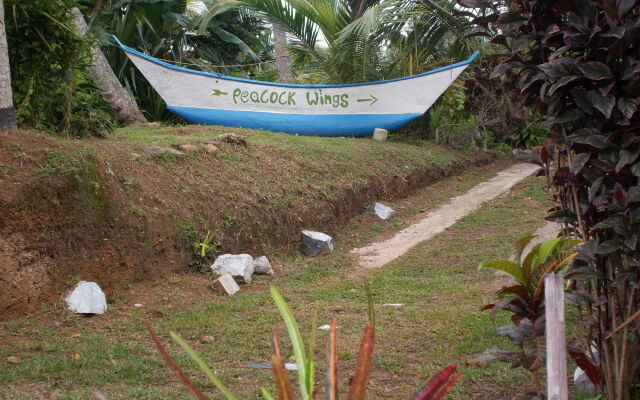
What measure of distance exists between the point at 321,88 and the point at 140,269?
6631 mm

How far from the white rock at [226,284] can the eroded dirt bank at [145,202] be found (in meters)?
0.44

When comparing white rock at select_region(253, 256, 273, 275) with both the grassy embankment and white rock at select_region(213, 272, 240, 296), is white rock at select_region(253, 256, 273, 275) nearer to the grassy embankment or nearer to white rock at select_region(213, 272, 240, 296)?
the grassy embankment

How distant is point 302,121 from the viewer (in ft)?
37.7

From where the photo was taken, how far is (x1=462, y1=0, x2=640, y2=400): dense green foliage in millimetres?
2514

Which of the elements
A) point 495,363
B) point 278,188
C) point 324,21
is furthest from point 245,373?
point 324,21

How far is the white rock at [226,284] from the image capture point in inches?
221

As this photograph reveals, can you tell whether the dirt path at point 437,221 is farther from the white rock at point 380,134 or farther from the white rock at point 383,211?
the white rock at point 380,134

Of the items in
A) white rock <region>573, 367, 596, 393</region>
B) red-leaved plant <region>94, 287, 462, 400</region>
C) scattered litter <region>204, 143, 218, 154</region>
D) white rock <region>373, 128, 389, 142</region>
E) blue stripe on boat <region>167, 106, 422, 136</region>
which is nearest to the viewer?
red-leaved plant <region>94, 287, 462, 400</region>

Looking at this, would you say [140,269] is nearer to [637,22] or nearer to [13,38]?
[13,38]

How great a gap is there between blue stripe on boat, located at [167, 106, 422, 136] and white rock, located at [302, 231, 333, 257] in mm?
4496

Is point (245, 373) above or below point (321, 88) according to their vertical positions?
below

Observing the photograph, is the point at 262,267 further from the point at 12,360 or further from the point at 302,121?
the point at 302,121

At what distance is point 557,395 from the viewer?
1.89 metres

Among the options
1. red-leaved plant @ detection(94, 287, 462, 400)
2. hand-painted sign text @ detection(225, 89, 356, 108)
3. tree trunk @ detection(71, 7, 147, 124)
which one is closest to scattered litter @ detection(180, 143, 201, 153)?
tree trunk @ detection(71, 7, 147, 124)
